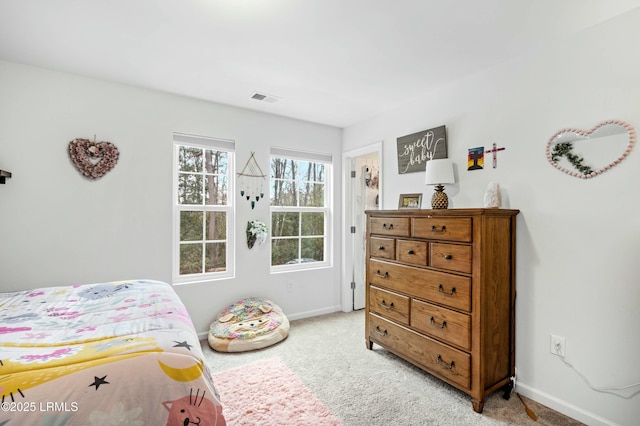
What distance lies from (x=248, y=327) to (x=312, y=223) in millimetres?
1533

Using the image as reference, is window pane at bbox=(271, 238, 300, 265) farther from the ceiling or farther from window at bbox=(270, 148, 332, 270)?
the ceiling

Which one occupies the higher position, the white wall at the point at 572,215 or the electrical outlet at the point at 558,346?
the white wall at the point at 572,215

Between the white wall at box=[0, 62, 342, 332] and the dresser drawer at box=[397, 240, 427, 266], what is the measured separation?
165cm

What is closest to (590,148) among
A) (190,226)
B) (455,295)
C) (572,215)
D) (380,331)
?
(572,215)

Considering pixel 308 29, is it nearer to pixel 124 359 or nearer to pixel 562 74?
pixel 562 74

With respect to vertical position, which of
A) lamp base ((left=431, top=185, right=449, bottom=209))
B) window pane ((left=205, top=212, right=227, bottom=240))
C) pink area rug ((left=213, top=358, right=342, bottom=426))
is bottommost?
pink area rug ((left=213, top=358, right=342, bottom=426))

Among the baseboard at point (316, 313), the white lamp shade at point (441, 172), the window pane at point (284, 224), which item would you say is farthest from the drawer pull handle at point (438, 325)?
the window pane at point (284, 224)

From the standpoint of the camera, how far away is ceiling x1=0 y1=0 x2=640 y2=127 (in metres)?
1.71

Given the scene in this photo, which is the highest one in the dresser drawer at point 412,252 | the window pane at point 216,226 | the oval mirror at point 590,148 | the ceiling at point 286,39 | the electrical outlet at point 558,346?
the ceiling at point 286,39

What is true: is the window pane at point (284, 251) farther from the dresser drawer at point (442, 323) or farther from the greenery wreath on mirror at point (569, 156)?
the greenery wreath on mirror at point (569, 156)

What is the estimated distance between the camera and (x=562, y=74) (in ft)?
6.56

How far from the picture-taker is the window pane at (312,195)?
391 centimetres

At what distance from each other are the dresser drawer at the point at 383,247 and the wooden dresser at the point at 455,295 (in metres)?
0.02

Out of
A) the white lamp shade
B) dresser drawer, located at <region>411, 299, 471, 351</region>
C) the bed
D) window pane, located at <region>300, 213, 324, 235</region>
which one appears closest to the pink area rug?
the bed
